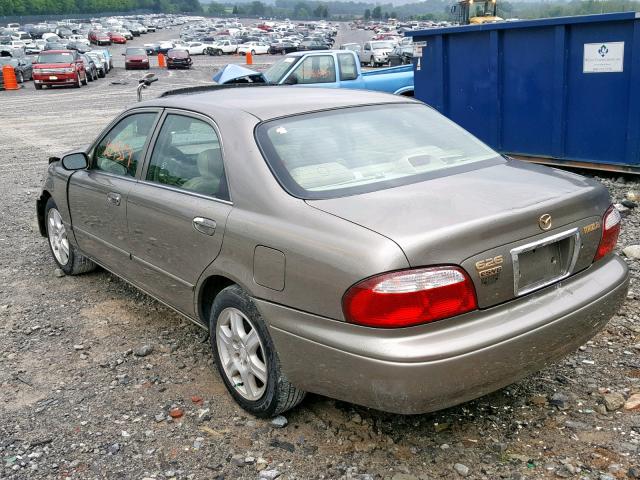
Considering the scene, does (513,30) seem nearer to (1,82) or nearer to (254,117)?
(254,117)

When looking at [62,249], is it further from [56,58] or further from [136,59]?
[136,59]

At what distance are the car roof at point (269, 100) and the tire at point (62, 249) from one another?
1.82 m

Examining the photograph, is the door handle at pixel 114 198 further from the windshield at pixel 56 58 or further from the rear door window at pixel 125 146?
the windshield at pixel 56 58

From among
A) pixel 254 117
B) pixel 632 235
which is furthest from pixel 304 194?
pixel 632 235

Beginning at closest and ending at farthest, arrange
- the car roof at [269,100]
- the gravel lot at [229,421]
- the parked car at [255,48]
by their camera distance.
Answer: the gravel lot at [229,421] → the car roof at [269,100] → the parked car at [255,48]

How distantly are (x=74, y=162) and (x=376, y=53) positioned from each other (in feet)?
127

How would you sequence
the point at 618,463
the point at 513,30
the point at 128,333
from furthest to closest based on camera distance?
the point at 513,30, the point at 128,333, the point at 618,463

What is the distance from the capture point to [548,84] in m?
8.43

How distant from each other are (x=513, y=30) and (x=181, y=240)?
256 inches

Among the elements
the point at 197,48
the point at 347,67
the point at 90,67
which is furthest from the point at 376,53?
the point at 347,67

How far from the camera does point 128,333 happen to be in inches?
185

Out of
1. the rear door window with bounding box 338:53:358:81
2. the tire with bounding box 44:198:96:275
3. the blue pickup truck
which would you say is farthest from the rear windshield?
the rear door window with bounding box 338:53:358:81

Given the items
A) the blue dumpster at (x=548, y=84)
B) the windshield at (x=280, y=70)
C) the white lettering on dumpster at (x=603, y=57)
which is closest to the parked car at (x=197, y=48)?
the windshield at (x=280, y=70)

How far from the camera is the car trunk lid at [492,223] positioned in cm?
279
